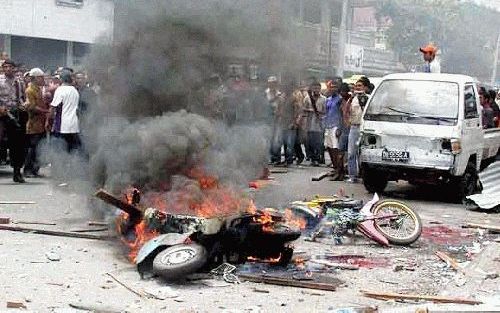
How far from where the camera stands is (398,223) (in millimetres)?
8273

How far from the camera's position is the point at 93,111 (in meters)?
10.1

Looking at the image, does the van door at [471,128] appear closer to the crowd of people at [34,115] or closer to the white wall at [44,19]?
the crowd of people at [34,115]

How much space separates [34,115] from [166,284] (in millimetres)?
6710

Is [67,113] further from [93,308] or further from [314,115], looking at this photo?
[93,308]

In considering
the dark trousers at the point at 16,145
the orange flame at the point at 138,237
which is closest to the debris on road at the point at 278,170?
the dark trousers at the point at 16,145

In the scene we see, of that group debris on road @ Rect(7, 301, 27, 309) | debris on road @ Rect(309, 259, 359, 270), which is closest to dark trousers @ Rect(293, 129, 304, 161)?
debris on road @ Rect(309, 259, 359, 270)

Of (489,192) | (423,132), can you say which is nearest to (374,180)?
(423,132)

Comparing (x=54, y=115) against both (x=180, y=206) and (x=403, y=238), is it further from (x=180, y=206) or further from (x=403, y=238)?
(x=403, y=238)

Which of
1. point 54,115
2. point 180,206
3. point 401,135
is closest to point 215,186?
point 180,206

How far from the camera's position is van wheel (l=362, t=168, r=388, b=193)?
37.9ft

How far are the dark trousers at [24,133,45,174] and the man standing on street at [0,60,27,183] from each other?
19cm

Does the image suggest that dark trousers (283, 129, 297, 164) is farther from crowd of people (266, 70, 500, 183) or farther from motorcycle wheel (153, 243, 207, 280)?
motorcycle wheel (153, 243, 207, 280)

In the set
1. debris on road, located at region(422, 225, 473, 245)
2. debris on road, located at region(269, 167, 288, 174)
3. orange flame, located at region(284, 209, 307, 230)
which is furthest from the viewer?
debris on road, located at region(269, 167, 288, 174)

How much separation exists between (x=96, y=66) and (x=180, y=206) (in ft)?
10.8
